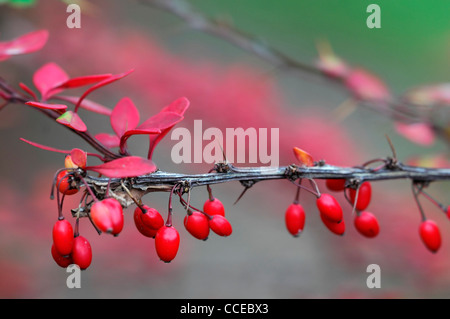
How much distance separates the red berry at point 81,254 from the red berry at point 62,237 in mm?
15

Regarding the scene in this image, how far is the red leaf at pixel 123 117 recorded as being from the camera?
30.1 inches

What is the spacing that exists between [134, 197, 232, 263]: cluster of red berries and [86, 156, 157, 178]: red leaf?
0.09 meters

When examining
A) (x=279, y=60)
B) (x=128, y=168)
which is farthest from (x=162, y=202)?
(x=128, y=168)

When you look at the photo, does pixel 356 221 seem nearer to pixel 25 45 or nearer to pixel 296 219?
pixel 296 219

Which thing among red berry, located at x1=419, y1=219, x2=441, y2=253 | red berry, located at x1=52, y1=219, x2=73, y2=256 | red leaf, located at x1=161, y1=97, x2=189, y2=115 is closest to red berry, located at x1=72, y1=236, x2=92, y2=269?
red berry, located at x1=52, y1=219, x2=73, y2=256

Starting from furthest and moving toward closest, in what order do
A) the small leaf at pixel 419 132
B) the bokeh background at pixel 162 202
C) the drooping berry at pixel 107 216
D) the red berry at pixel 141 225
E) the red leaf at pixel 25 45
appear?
the bokeh background at pixel 162 202 → the small leaf at pixel 419 132 → the red leaf at pixel 25 45 → the red berry at pixel 141 225 → the drooping berry at pixel 107 216

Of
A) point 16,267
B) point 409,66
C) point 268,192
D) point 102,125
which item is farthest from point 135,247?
point 409,66

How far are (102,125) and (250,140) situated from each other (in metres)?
1.46

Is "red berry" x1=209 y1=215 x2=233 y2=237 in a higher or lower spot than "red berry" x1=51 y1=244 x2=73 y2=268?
higher

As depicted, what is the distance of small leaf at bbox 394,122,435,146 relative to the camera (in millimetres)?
1285

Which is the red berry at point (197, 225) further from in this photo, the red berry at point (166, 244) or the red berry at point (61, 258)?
the red berry at point (61, 258)

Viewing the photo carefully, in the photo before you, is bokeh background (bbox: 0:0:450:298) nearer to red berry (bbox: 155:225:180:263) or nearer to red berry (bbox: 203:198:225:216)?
red berry (bbox: 203:198:225:216)

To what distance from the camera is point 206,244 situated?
3.41 m

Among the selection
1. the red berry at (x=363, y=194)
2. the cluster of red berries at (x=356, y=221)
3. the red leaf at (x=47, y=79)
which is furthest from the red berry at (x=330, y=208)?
the red leaf at (x=47, y=79)
